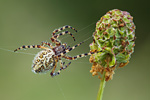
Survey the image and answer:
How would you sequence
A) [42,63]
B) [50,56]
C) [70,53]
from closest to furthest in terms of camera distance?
[42,63]
[50,56]
[70,53]

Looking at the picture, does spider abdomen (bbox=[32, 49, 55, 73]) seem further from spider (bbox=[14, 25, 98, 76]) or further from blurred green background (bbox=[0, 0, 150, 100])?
blurred green background (bbox=[0, 0, 150, 100])

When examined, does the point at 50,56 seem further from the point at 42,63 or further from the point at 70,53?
the point at 70,53

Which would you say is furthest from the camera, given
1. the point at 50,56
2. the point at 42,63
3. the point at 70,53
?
the point at 70,53

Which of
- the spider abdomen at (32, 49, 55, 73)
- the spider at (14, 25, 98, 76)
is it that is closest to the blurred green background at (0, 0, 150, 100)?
the spider at (14, 25, 98, 76)

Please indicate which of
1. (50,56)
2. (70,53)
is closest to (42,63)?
(50,56)

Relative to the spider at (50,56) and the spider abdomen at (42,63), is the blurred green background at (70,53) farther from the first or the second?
the spider abdomen at (42,63)

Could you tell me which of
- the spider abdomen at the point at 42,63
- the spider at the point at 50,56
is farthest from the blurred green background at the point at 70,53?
the spider abdomen at the point at 42,63

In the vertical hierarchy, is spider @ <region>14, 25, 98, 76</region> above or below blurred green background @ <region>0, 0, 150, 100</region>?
below
